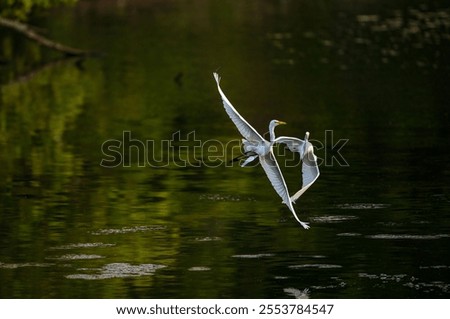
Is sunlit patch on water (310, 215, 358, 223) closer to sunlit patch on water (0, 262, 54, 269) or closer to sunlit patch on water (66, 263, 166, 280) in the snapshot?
sunlit patch on water (66, 263, 166, 280)

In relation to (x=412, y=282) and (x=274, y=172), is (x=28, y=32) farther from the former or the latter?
(x=412, y=282)

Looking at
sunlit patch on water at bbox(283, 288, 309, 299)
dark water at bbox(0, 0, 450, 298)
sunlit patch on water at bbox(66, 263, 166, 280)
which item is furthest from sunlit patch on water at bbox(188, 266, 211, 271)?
sunlit patch on water at bbox(283, 288, 309, 299)

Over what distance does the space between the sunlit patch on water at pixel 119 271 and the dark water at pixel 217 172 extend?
0.13ft

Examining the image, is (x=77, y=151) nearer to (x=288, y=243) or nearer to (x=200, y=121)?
(x=200, y=121)

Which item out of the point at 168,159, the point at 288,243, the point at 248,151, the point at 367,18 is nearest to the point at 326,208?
the point at 288,243

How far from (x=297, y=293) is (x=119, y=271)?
2753 mm

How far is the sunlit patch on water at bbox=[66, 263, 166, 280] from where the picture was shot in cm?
2198

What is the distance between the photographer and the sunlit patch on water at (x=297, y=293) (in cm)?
2067

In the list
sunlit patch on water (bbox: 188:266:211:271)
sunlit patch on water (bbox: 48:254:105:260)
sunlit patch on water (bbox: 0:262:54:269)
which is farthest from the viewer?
sunlit patch on water (bbox: 48:254:105:260)

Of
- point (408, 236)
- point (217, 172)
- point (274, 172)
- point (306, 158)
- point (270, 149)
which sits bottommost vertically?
point (408, 236)

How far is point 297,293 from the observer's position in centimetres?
2086

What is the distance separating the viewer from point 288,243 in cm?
2416

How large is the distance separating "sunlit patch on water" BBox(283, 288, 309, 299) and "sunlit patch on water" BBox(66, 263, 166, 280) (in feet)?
6.83

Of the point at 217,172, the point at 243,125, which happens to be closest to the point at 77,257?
the point at 243,125
